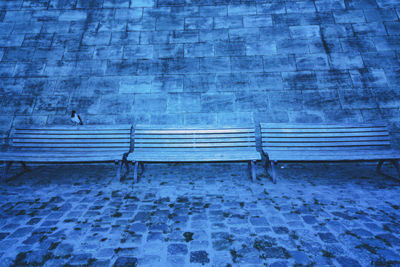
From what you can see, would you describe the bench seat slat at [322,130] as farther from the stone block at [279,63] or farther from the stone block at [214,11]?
the stone block at [214,11]

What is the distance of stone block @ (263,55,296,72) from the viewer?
4.64m

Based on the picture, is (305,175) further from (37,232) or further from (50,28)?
(50,28)

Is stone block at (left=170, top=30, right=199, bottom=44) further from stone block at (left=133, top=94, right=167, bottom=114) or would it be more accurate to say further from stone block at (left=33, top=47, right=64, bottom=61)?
stone block at (left=33, top=47, right=64, bottom=61)

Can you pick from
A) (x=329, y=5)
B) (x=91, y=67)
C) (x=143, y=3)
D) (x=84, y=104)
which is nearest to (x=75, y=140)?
(x=84, y=104)

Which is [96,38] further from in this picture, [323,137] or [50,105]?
[323,137]

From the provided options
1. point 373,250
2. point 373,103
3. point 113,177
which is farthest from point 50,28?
point 373,103

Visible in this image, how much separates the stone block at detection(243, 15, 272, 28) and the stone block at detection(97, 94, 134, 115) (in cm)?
382

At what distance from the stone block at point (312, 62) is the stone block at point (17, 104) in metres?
7.01

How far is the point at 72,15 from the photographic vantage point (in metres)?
5.18

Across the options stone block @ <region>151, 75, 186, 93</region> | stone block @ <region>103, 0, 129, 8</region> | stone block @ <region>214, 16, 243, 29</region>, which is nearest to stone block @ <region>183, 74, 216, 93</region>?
stone block @ <region>151, 75, 186, 93</region>

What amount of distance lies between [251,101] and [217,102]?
2.84 feet

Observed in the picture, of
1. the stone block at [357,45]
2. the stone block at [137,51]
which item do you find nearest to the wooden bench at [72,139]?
the stone block at [137,51]

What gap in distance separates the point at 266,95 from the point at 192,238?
3779mm

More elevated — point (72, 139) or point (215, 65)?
point (215, 65)
